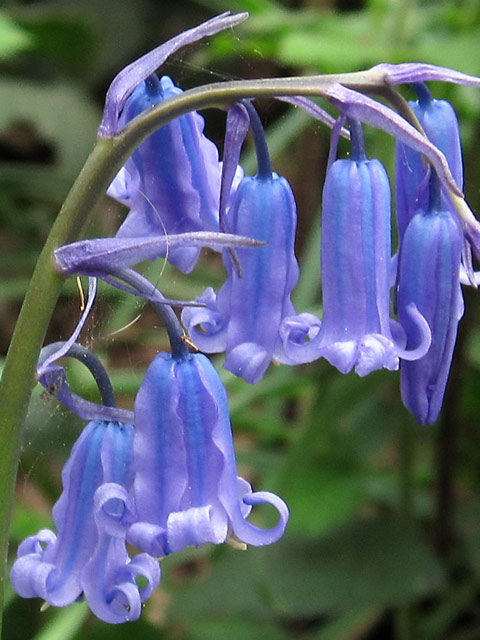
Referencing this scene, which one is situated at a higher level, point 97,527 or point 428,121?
point 428,121

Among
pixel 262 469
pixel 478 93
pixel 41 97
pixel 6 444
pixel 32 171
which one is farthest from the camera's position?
pixel 41 97

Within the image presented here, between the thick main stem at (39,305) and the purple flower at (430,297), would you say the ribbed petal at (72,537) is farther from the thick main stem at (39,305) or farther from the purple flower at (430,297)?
the purple flower at (430,297)

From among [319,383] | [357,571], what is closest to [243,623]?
[357,571]

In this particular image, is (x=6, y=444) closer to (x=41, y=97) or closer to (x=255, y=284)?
(x=255, y=284)

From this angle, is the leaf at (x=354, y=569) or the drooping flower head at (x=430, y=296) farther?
the leaf at (x=354, y=569)

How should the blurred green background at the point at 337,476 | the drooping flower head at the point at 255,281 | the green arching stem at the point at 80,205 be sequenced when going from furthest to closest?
the blurred green background at the point at 337,476 < the drooping flower head at the point at 255,281 < the green arching stem at the point at 80,205

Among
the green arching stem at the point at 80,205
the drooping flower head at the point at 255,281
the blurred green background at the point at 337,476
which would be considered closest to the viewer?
the green arching stem at the point at 80,205

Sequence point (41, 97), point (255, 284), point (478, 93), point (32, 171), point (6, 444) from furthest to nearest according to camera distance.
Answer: point (41, 97)
point (32, 171)
point (478, 93)
point (255, 284)
point (6, 444)

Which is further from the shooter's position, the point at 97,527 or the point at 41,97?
the point at 41,97

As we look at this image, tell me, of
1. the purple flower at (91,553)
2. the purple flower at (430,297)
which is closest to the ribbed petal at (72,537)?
the purple flower at (91,553)
